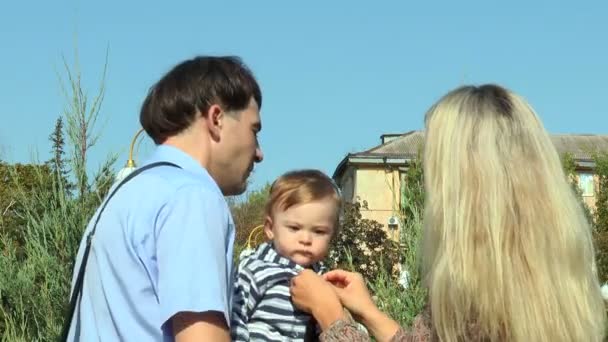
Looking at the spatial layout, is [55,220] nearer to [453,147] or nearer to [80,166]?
[80,166]

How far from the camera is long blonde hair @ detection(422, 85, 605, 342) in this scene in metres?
2.88

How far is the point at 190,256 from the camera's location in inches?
107

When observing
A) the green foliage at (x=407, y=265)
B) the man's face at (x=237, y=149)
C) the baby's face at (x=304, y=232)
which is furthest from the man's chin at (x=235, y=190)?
the green foliage at (x=407, y=265)

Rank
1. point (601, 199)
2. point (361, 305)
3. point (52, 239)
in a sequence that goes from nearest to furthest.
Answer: point (361, 305), point (52, 239), point (601, 199)

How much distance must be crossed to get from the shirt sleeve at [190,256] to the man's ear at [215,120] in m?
0.26

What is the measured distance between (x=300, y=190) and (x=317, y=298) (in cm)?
62

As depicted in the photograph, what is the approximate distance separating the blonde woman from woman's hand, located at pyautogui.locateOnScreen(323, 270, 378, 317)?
602 mm

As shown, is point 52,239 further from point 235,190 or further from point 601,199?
point 601,199

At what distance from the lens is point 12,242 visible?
870cm

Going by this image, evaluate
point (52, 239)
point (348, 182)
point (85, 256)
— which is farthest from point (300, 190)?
point (348, 182)

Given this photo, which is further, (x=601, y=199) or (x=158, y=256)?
(x=601, y=199)

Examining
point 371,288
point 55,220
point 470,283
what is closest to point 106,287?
point 470,283

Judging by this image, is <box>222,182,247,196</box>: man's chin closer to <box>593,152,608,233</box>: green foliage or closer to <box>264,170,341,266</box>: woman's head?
<box>264,170,341,266</box>: woman's head

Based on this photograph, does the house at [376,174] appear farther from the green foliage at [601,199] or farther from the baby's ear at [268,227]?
the baby's ear at [268,227]
